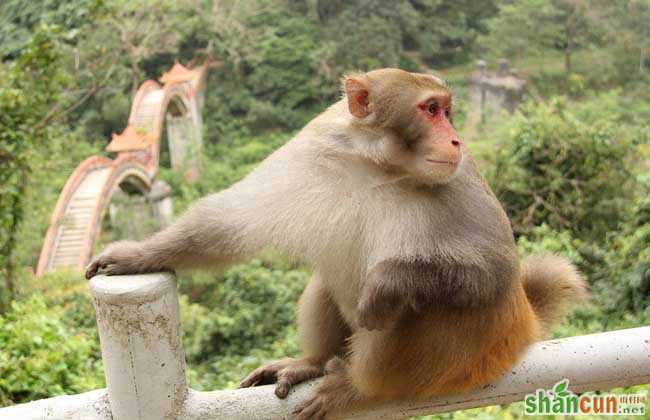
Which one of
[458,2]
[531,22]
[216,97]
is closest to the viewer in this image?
[531,22]

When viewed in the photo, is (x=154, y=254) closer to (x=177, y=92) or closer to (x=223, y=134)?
(x=177, y=92)

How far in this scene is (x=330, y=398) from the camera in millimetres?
2244

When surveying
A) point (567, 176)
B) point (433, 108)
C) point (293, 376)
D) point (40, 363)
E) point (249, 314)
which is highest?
point (433, 108)

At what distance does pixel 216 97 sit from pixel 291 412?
2896cm

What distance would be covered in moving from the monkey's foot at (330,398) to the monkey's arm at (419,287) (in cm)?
31

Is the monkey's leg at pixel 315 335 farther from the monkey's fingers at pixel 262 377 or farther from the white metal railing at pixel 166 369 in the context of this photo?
the white metal railing at pixel 166 369

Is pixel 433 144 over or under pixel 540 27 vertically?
under

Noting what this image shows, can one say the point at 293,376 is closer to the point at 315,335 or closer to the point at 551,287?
the point at 315,335

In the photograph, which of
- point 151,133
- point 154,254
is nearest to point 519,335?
point 154,254

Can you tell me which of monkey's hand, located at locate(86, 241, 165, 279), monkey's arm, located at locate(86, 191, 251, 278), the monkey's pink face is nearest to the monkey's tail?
the monkey's pink face

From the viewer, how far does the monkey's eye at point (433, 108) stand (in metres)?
2.23

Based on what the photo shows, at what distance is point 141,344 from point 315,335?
3.04 feet

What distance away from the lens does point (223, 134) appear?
29.3 meters

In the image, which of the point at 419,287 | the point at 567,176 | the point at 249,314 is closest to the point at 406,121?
the point at 419,287
